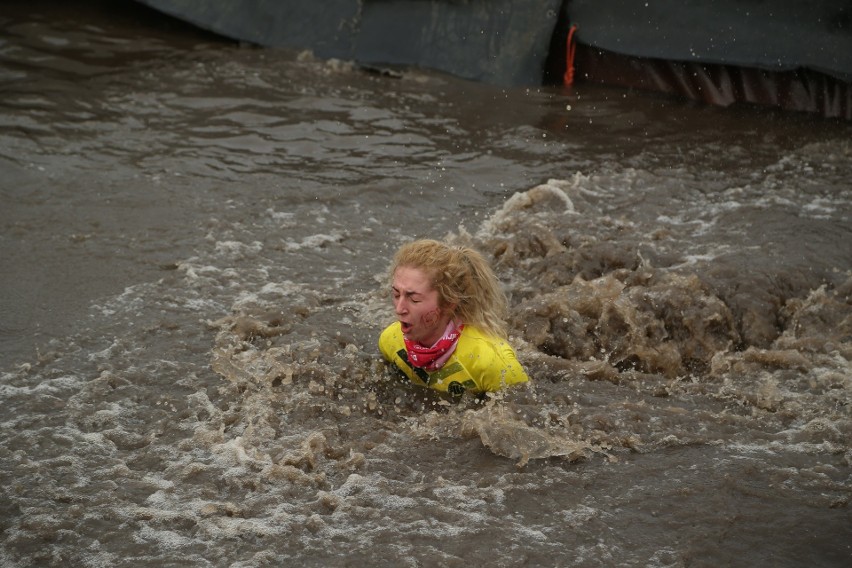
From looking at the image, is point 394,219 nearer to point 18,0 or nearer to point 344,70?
point 344,70

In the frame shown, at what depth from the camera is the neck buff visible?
4.93 meters

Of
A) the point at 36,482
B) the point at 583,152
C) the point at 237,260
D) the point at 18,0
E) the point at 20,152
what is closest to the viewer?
the point at 36,482

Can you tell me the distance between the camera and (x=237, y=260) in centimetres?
632

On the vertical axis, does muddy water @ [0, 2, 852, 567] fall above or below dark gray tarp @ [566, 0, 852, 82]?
below

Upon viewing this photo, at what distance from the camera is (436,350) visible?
4.93m

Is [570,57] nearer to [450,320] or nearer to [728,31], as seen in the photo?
[728,31]

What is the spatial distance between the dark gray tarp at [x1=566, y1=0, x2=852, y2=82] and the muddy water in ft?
1.59

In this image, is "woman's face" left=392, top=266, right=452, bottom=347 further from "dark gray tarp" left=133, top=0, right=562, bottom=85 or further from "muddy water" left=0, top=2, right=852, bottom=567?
"dark gray tarp" left=133, top=0, right=562, bottom=85

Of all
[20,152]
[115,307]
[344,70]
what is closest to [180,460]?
[115,307]

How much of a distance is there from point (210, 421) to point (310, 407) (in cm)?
48

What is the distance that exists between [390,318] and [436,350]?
2.99ft

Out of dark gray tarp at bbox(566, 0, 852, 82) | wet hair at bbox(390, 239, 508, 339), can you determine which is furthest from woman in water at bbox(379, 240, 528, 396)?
dark gray tarp at bbox(566, 0, 852, 82)

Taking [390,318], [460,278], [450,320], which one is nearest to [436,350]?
[450,320]

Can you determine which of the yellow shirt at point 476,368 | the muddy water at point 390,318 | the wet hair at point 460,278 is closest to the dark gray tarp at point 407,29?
the muddy water at point 390,318
